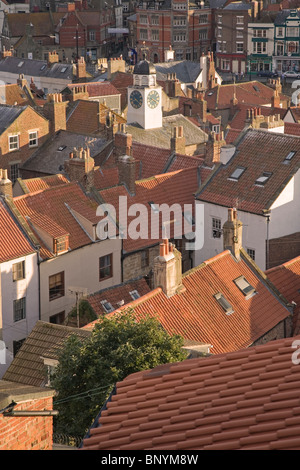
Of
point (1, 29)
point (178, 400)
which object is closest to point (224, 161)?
point (178, 400)

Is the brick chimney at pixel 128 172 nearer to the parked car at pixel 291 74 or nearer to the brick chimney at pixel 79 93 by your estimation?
the brick chimney at pixel 79 93

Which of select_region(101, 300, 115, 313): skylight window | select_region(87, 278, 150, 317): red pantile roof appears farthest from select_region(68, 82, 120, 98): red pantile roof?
select_region(101, 300, 115, 313): skylight window

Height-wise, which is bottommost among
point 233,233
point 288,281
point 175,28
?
point 175,28

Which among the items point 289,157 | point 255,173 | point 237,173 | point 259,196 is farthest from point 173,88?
point 259,196

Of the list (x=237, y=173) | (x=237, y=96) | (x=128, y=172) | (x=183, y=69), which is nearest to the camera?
(x=237, y=173)

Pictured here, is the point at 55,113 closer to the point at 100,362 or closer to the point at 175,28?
the point at 100,362

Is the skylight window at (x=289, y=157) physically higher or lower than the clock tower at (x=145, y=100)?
higher

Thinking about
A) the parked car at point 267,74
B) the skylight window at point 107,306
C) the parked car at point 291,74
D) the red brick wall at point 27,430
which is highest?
the red brick wall at point 27,430

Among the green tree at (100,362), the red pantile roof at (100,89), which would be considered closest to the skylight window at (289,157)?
the green tree at (100,362)
